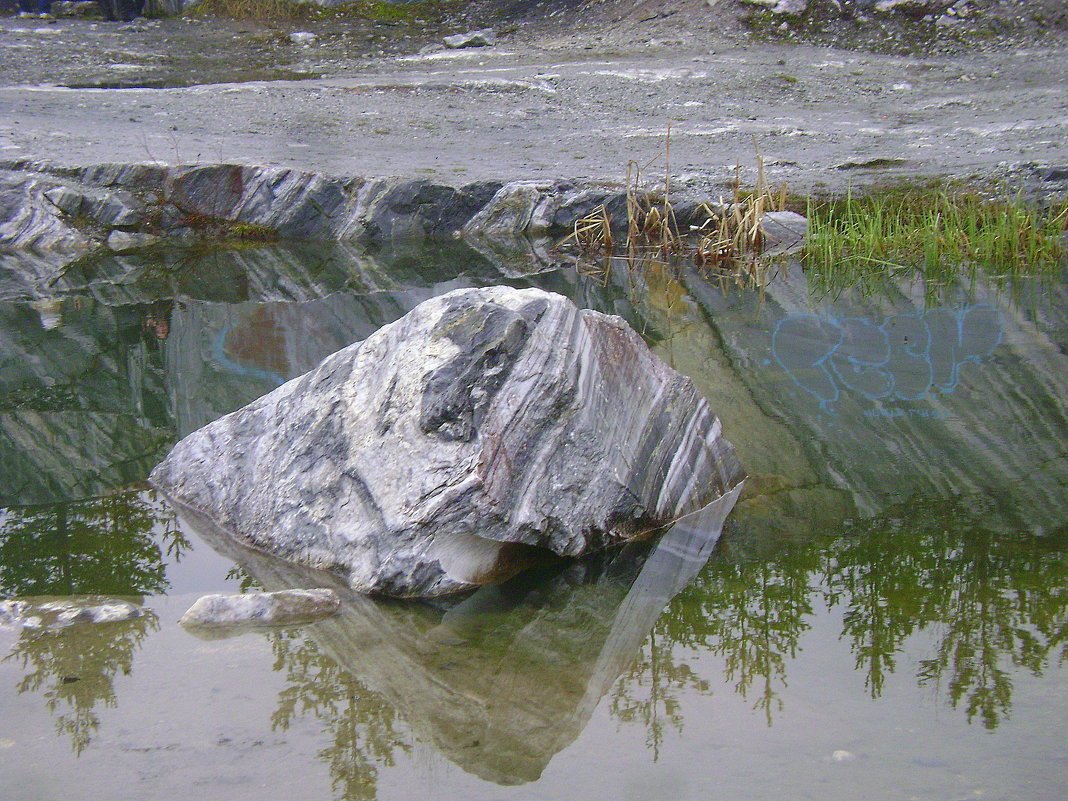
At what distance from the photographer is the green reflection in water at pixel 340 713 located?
86.2 inches

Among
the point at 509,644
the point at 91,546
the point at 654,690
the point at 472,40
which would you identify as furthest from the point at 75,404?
the point at 472,40

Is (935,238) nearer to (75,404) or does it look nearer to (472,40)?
(75,404)

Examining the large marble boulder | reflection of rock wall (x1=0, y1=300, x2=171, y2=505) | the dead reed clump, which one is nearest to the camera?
the large marble boulder

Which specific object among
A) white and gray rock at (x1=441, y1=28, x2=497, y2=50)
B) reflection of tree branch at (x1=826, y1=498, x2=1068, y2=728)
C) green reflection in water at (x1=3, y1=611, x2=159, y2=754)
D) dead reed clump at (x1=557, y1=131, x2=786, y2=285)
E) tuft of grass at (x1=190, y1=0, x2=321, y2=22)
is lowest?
dead reed clump at (x1=557, y1=131, x2=786, y2=285)

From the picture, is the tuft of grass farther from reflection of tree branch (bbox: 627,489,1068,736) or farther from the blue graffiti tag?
reflection of tree branch (bbox: 627,489,1068,736)

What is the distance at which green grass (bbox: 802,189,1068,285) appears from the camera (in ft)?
24.3

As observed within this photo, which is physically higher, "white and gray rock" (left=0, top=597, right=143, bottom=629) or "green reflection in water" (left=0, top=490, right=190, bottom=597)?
"white and gray rock" (left=0, top=597, right=143, bottom=629)

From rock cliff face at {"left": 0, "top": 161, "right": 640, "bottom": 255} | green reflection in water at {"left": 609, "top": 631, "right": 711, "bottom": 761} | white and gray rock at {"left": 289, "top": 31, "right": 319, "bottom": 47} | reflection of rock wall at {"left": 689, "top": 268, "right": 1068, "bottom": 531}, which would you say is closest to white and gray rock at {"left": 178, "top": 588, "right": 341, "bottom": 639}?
green reflection in water at {"left": 609, "top": 631, "right": 711, "bottom": 761}

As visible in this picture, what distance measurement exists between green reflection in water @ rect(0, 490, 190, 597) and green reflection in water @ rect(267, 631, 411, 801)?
0.67 metres

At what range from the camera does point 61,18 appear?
49.4 feet

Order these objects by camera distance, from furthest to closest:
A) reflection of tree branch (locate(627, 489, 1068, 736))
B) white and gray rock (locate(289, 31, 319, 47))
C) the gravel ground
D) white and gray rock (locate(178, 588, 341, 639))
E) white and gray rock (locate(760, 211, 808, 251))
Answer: white and gray rock (locate(289, 31, 319, 47)) < the gravel ground < white and gray rock (locate(760, 211, 808, 251)) < white and gray rock (locate(178, 588, 341, 639)) < reflection of tree branch (locate(627, 489, 1068, 736))

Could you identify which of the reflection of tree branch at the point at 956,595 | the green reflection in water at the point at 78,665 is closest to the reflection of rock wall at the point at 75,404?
the green reflection in water at the point at 78,665

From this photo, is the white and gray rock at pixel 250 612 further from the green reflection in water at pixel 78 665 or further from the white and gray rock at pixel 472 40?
the white and gray rock at pixel 472 40

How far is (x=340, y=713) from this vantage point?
2.41 meters
